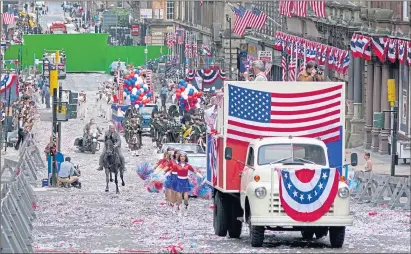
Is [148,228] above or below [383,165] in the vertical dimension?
above

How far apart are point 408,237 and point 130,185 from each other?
18.7 m

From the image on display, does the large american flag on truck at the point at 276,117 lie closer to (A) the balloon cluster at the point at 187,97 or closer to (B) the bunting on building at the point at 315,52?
(B) the bunting on building at the point at 315,52

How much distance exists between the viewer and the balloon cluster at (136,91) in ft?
259

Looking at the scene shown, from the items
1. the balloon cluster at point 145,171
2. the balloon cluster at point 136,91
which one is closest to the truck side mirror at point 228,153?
the balloon cluster at point 145,171

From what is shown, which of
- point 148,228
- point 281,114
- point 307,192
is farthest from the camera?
point 148,228

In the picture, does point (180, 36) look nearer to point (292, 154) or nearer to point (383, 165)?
point (383, 165)

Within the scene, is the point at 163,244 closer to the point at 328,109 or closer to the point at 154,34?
the point at 328,109

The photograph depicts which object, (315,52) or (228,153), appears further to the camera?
(315,52)

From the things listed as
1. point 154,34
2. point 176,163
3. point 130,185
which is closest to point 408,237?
point 176,163

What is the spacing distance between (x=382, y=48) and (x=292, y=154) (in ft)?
117

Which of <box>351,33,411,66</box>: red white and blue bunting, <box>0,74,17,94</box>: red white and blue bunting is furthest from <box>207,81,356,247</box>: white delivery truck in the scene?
<box>0,74,17,94</box>: red white and blue bunting

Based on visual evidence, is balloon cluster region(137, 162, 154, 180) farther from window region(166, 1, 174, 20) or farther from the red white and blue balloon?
window region(166, 1, 174, 20)

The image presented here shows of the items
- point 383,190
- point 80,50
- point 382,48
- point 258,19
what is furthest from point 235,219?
point 80,50

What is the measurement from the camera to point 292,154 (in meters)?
30.8
